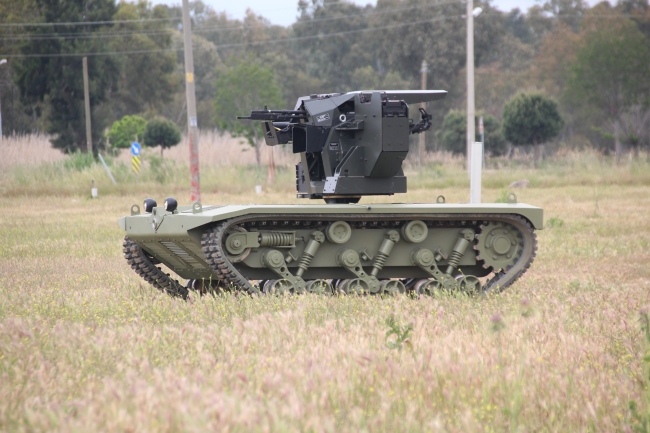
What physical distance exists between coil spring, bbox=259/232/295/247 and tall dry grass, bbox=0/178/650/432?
0.78 m

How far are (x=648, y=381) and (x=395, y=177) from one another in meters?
5.34

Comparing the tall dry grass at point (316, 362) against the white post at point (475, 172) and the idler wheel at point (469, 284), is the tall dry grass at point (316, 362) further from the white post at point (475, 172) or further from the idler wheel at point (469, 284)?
the white post at point (475, 172)

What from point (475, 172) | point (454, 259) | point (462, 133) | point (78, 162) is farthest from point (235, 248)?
point (462, 133)

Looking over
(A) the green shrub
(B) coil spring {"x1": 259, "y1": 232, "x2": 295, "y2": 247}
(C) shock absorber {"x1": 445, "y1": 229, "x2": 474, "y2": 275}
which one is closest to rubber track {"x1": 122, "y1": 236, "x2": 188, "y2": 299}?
(B) coil spring {"x1": 259, "y1": 232, "x2": 295, "y2": 247}

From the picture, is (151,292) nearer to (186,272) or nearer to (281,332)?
(186,272)

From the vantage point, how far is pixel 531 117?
1870 inches

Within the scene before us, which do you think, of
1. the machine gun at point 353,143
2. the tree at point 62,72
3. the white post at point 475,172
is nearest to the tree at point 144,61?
the tree at point 62,72

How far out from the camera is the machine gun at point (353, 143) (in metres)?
9.70

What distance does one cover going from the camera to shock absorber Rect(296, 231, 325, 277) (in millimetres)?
9195

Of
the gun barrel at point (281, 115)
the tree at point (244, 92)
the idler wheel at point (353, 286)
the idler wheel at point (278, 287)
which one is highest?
the tree at point (244, 92)

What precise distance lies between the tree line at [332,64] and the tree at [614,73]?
8 cm

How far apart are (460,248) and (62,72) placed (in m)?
41.8

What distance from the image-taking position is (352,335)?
20.3 feet

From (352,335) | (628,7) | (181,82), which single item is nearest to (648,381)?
(352,335)
